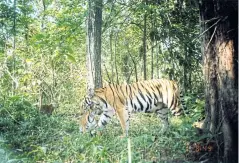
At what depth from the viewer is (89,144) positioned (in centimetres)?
A: 428

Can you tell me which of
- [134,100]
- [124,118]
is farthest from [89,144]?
[134,100]

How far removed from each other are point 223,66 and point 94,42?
12.4ft

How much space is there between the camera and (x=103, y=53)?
11.9 meters

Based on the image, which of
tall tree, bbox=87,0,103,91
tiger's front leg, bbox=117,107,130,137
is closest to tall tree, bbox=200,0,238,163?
tiger's front leg, bbox=117,107,130,137

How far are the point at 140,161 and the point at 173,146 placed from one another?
0.57m

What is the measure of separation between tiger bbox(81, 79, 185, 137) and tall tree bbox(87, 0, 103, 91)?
607 mm

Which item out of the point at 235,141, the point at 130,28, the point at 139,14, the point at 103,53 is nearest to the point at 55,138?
the point at 235,141

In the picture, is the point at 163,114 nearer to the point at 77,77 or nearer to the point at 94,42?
the point at 94,42

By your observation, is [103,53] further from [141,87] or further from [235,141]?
[235,141]

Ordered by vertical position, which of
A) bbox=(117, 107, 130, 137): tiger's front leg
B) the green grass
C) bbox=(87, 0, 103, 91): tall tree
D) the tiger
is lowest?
the green grass

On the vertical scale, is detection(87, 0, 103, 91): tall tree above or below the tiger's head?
above

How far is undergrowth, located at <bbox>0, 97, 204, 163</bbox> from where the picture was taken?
13.2 ft

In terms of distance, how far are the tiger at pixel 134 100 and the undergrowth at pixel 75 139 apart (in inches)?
8.4

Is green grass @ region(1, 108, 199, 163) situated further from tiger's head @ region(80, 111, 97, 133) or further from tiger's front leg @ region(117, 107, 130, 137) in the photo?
tiger's head @ region(80, 111, 97, 133)
